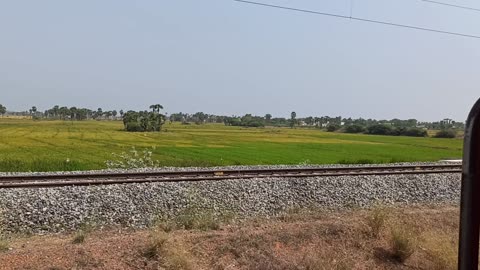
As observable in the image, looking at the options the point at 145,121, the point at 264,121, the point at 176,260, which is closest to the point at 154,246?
the point at 176,260

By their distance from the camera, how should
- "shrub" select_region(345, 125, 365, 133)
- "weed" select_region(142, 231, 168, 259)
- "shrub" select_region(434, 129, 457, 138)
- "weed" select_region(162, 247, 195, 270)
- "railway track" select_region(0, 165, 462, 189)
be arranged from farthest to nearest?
"shrub" select_region(345, 125, 365, 133) < "shrub" select_region(434, 129, 457, 138) < "railway track" select_region(0, 165, 462, 189) < "weed" select_region(142, 231, 168, 259) < "weed" select_region(162, 247, 195, 270)

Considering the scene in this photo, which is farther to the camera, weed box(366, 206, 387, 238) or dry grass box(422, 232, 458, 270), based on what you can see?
weed box(366, 206, 387, 238)

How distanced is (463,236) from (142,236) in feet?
21.2

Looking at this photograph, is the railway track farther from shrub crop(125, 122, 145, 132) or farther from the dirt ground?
shrub crop(125, 122, 145, 132)

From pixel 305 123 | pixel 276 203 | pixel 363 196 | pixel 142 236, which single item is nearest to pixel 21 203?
pixel 142 236

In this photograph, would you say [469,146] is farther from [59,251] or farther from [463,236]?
[59,251]

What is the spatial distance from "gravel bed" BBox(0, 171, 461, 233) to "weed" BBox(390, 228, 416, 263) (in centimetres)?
379

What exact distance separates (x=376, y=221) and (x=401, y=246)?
93 cm

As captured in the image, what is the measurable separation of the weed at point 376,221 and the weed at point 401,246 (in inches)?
18.7

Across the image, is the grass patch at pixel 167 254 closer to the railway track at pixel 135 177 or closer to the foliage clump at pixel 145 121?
the railway track at pixel 135 177

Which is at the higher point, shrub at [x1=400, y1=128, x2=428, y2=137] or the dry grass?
shrub at [x1=400, y1=128, x2=428, y2=137]

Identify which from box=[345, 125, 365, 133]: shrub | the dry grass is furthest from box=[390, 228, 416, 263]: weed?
box=[345, 125, 365, 133]: shrub

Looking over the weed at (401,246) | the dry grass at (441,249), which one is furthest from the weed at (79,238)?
the dry grass at (441,249)

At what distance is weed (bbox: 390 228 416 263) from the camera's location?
9547 millimetres
